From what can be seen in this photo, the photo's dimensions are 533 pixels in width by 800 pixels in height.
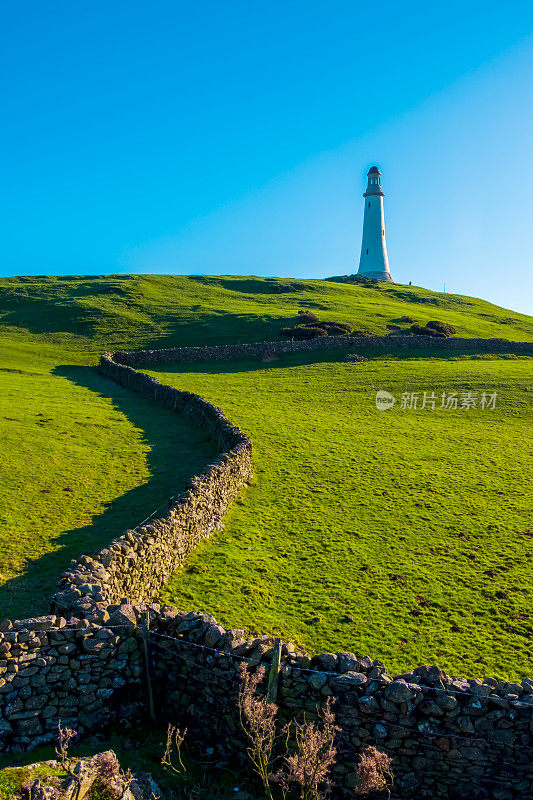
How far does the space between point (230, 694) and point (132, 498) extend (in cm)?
1127

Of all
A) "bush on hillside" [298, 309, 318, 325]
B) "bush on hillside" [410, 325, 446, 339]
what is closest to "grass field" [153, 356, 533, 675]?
"bush on hillside" [410, 325, 446, 339]

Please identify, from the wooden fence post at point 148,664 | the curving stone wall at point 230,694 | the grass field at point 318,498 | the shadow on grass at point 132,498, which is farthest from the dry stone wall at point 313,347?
the wooden fence post at point 148,664

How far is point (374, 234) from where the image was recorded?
385 feet

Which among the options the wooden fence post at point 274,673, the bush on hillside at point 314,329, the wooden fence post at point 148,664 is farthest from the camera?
the bush on hillside at point 314,329

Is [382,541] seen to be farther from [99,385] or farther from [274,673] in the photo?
[99,385]

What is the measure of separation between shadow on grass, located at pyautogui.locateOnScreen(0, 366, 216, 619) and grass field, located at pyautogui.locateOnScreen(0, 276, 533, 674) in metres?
0.07

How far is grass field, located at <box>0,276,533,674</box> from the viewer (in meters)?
13.7

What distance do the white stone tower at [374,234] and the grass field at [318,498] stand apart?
72.2 meters

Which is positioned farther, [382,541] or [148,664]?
[382,541]

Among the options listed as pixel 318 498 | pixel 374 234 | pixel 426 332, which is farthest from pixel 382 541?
pixel 374 234

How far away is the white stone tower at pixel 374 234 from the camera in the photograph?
116688 mm

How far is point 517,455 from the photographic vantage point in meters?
27.8

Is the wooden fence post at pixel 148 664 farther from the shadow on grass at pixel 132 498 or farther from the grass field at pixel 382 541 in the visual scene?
the shadow on grass at pixel 132 498

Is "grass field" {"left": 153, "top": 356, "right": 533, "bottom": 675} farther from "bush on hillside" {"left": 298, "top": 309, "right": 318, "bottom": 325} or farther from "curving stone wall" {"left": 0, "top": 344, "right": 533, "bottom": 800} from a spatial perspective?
"bush on hillside" {"left": 298, "top": 309, "right": 318, "bottom": 325}
